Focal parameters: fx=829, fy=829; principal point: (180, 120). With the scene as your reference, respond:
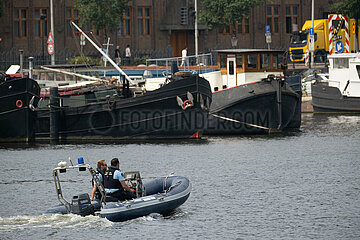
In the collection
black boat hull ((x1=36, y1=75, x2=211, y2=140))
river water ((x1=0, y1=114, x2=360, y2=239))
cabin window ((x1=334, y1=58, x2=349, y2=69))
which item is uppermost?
cabin window ((x1=334, y1=58, x2=349, y2=69))

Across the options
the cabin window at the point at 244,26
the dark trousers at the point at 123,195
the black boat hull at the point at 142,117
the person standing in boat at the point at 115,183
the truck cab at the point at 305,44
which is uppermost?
the cabin window at the point at 244,26

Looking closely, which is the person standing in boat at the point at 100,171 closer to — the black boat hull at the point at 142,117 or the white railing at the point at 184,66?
the black boat hull at the point at 142,117

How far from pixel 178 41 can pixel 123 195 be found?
166 ft

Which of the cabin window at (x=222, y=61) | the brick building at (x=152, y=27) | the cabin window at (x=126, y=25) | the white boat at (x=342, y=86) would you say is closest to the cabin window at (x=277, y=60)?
the cabin window at (x=222, y=61)

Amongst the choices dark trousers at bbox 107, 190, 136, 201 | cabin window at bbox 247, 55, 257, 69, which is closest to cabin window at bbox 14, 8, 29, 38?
cabin window at bbox 247, 55, 257, 69

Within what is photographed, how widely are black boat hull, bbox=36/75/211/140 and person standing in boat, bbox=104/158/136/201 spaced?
15854 millimetres

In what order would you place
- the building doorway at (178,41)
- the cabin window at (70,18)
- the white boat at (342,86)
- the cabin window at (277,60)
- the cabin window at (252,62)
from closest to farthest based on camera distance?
1. the cabin window at (252,62)
2. the cabin window at (277,60)
3. the white boat at (342,86)
4. the cabin window at (70,18)
5. the building doorway at (178,41)

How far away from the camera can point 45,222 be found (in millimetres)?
23219

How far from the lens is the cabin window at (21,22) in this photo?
228 feet

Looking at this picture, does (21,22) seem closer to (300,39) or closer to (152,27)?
(152,27)

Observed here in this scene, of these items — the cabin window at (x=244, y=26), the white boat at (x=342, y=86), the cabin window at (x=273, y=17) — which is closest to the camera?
the white boat at (x=342, y=86)

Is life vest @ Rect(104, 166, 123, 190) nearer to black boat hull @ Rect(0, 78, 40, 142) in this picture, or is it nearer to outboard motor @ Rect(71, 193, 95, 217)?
outboard motor @ Rect(71, 193, 95, 217)

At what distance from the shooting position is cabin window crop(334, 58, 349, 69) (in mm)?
50500

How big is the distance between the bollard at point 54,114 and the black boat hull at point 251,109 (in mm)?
7778
